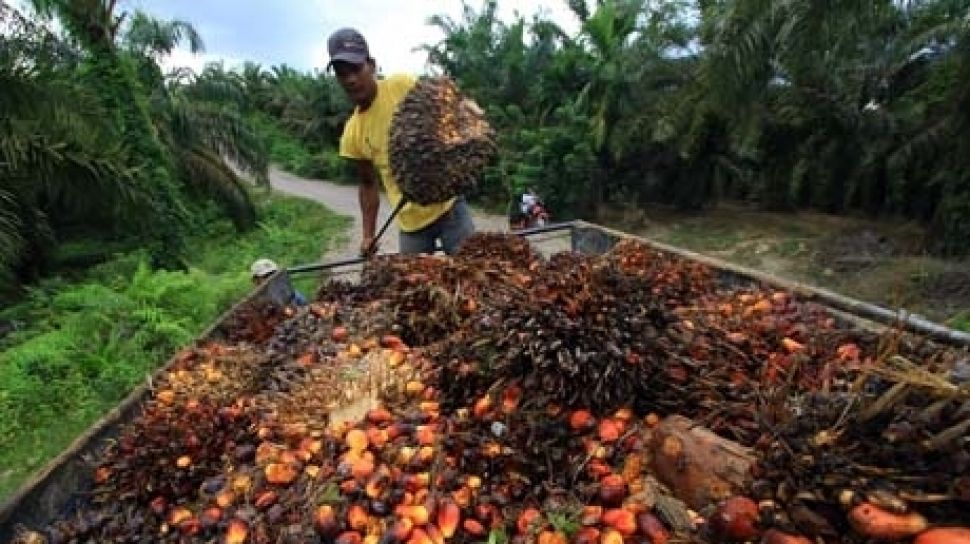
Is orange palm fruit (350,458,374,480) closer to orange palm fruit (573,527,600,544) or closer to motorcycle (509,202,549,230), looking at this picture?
orange palm fruit (573,527,600,544)

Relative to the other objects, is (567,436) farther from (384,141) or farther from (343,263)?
(343,263)

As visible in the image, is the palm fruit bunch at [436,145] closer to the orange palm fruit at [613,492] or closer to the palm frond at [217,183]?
the orange palm fruit at [613,492]

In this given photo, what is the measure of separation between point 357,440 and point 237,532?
42 centimetres

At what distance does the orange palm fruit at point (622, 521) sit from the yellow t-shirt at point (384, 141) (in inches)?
104

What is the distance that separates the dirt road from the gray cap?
6.60 m

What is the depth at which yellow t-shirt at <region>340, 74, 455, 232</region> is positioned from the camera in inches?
168

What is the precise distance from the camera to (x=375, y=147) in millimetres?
4371

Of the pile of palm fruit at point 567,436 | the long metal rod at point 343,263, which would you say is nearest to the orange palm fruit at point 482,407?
the pile of palm fruit at point 567,436

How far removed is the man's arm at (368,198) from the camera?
15.1ft

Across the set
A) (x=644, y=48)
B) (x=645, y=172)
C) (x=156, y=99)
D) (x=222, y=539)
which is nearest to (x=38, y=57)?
(x=222, y=539)

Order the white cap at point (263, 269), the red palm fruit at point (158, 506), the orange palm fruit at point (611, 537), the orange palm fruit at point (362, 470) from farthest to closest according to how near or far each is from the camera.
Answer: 1. the white cap at point (263, 269)
2. the red palm fruit at point (158, 506)
3. the orange palm fruit at point (362, 470)
4. the orange palm fruit at point (611, 537)

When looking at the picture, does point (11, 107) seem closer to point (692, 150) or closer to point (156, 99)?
point (156, 99)

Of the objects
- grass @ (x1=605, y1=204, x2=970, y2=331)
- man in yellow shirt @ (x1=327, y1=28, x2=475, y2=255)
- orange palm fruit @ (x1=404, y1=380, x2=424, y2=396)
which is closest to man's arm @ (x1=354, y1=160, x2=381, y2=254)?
man in yellow shirt @ (x1=327, y1=28, x2=475, y2=255)

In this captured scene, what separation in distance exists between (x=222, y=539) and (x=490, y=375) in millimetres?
896
